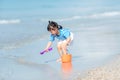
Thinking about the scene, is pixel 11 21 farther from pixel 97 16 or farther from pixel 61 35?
pixel 61 35

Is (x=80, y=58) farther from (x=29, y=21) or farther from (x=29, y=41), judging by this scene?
(x=29, y=21)

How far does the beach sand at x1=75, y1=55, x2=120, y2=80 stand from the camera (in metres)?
8.41

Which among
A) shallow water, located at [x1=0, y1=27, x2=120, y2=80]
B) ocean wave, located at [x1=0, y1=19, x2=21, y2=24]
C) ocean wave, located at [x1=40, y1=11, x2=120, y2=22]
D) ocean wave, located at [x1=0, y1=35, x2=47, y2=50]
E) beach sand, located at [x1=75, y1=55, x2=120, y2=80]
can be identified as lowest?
ocean wave, located at [x1=0, y1=19, x2=21, y2=24]

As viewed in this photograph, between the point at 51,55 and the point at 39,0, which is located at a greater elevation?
the point at 51,55

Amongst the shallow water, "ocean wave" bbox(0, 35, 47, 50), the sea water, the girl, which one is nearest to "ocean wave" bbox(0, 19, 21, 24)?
the sea water

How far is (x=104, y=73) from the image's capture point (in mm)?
8758

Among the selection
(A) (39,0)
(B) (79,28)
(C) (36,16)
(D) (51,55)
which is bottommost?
(A) (39,0)

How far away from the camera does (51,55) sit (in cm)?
1188

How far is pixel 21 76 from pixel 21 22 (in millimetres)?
12872

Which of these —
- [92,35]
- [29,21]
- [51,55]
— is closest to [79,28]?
[92,35]

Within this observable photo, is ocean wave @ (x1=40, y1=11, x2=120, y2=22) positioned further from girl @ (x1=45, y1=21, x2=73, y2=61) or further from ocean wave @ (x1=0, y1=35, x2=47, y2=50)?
girl @ (x1=45, y1=21, x2=73, y2=61)

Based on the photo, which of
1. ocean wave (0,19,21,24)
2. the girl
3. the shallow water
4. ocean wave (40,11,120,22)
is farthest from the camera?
ocean wave (0,19,21,24)

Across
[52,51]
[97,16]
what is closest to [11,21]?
[97,16]

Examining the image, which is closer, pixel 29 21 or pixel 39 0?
pixel 29 21
